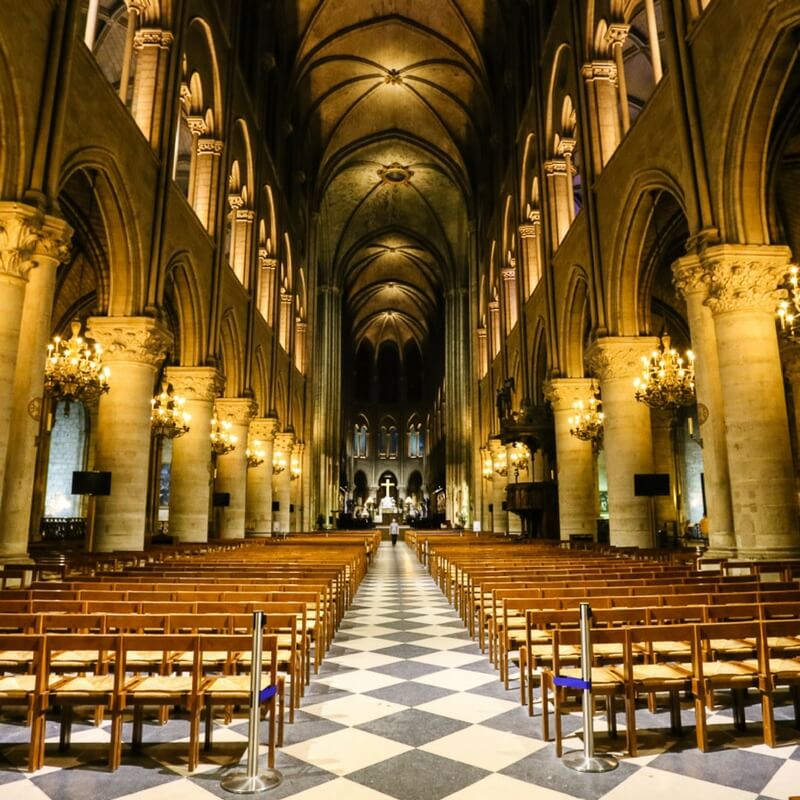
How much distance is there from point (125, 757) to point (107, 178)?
32.8 feet

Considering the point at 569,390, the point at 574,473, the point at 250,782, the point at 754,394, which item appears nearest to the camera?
the point at 250,782

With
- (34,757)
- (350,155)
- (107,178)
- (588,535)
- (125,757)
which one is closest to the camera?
(34,757)

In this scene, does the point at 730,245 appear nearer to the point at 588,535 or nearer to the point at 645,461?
the point at 645,461

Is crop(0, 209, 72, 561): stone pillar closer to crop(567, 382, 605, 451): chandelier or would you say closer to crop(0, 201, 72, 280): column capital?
crop(0, 201, 72, 280): column capital

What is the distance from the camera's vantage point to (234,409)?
18875 mm

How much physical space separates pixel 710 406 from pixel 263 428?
649 inches

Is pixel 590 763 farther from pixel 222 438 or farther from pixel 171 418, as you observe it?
pixel 222 438

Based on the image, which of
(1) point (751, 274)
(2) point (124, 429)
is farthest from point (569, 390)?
(2) point (124, 429)

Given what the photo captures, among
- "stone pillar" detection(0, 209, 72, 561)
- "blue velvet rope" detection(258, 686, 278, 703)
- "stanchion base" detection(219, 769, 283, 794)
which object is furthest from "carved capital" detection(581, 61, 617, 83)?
"stanchion base" detection(219, 769, 283, 794)

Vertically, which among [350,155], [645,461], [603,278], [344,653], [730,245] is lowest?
[344,653]

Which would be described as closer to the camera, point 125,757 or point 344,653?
point 125,757

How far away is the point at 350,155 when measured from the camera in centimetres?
3531

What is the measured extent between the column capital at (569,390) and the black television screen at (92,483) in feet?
37.6

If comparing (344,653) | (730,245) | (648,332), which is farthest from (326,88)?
(344,653)
